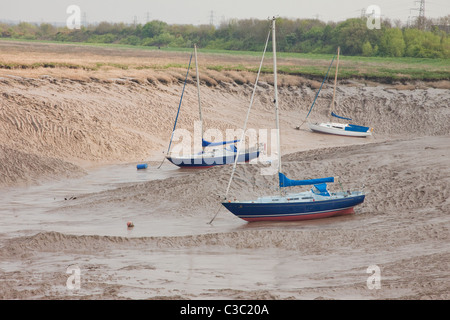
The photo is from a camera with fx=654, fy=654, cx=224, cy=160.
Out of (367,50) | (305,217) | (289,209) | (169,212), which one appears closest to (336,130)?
(169,212)

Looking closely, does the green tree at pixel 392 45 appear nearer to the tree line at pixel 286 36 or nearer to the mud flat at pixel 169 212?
the tree line at pixel 286 36

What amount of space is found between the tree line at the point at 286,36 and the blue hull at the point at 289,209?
182 feet

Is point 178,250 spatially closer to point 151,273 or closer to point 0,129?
point 151,273

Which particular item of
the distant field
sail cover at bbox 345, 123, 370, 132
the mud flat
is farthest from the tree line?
the mud flat

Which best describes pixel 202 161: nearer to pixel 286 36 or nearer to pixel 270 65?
pixel 270 65

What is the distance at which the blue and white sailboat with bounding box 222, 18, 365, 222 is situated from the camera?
18.8 m

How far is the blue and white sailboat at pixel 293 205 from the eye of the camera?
18.8 metres

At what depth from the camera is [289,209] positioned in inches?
740

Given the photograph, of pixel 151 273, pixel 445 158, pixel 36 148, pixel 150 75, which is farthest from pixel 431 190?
pixel 150 75

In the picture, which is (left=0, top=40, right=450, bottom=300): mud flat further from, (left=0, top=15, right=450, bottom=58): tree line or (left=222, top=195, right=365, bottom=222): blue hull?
(left=0, top=15, right=450, bottom=58): tree line

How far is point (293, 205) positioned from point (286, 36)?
→ 2712 inches

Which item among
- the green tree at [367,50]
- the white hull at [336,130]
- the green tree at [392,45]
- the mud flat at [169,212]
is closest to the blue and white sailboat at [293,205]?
the mud flat at [169,212]

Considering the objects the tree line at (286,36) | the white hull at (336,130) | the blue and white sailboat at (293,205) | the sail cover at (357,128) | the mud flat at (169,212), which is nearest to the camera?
the mud flat at (169,212)
